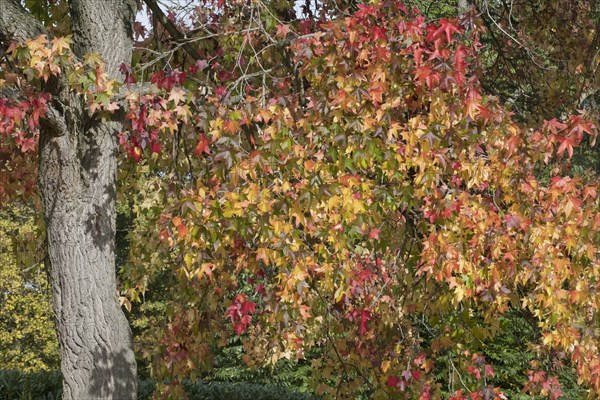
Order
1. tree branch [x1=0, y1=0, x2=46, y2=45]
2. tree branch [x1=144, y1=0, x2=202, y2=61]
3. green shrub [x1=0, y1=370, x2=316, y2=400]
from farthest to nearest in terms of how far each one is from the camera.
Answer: green shrub [x1=0, y1=370, x2=316, y2=400] < tree branch [x1=144, y1=0, x2=202, y2=61] < tree branch [x1=0, y1=0, x2=46, y2=45]

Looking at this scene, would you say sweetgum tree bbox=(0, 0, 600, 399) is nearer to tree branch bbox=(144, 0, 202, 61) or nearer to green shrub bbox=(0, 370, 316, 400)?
tree branch bbox=(144, 0, 202, 61)

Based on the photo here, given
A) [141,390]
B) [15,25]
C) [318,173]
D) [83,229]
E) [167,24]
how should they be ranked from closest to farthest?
[318,173] < [15,25] < [83,229] < [167,24] < [141,390]

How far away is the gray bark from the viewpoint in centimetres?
505

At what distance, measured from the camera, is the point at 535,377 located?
23.4 ft

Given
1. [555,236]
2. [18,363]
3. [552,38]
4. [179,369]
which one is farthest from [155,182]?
[18,363]

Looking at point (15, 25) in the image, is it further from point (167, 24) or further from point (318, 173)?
point (318, 173)

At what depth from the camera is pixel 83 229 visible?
519 centimetres

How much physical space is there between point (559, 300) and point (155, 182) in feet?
11.6

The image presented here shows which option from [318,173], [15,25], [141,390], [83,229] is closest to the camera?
[318,173]

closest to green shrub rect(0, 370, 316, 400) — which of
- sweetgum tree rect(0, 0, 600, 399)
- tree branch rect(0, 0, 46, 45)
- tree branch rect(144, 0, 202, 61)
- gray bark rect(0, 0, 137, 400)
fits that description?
gray bark rect(0, 0, 137, 400)

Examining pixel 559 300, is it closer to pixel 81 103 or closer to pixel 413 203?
pixel 413 203

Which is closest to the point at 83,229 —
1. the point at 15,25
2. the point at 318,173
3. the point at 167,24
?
the point at 15,25

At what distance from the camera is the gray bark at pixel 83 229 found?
16.6 ft

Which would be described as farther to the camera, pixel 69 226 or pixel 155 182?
pixel 155 182
